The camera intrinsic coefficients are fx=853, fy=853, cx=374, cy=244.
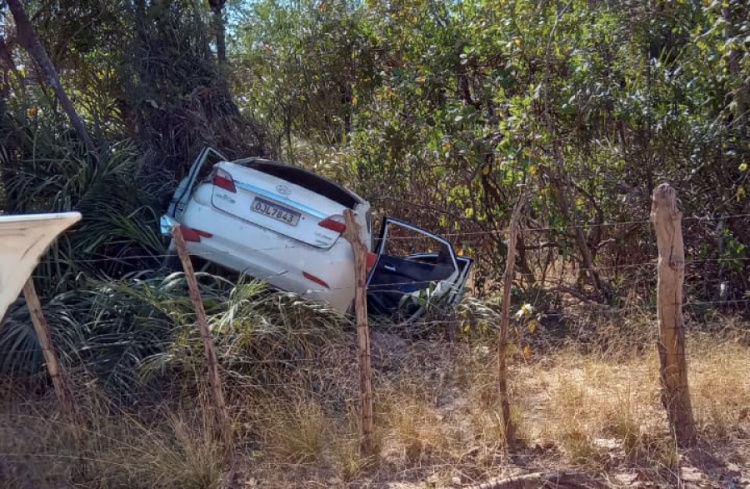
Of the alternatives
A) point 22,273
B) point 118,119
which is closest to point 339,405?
point 22,273

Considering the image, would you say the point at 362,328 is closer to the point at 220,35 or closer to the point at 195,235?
the point at 195,235

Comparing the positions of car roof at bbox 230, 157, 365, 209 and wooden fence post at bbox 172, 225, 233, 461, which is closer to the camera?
wooden fence post at bbox 172, 225, 233, 461

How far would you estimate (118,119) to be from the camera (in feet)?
31.3

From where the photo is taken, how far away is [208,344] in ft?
16.1

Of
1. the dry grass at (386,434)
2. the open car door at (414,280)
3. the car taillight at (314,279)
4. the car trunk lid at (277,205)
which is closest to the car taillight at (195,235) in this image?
the car trunk lid at (277,205)

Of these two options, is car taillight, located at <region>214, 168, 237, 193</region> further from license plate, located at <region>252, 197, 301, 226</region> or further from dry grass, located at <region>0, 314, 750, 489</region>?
dry grass, located at <region>0, 314, 750, 489</region>

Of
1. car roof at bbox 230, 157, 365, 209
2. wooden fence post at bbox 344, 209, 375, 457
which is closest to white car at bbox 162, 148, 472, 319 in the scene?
car roof at bbox 230, 157, 365, 209

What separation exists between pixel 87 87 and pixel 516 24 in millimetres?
4941

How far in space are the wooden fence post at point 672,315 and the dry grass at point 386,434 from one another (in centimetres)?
15

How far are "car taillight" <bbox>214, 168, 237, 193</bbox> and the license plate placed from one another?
0.24 meters

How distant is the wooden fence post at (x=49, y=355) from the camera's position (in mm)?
4707

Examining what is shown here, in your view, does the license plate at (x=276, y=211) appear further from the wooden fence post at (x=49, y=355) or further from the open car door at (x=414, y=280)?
the wooden fence post at (x=49, y=355)

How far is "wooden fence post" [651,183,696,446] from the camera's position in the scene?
16.1 feet

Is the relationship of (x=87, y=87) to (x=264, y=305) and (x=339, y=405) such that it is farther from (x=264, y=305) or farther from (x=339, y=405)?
(x=339, y=405)
